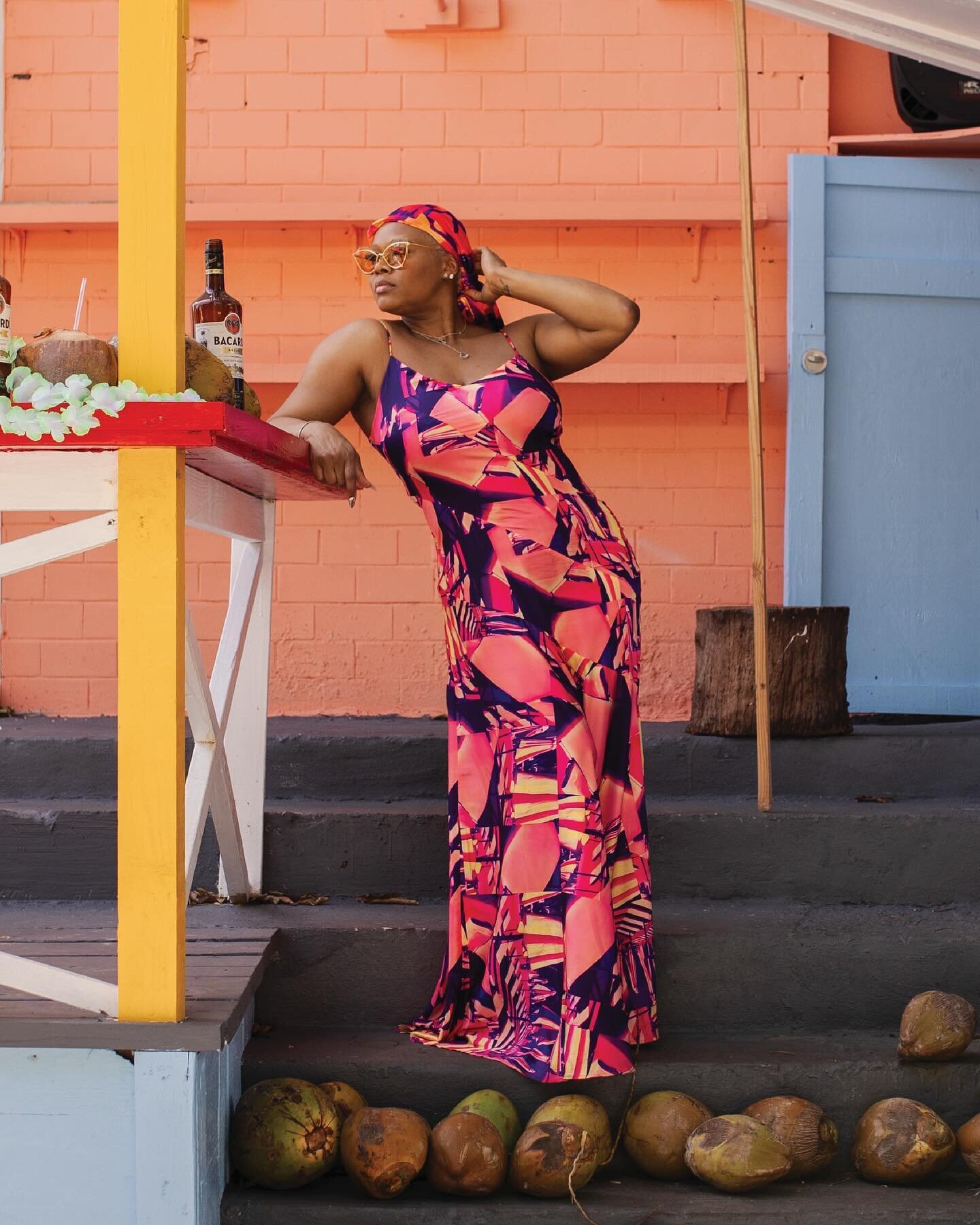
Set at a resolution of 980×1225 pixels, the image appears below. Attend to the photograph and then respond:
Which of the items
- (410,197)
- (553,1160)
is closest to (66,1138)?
(553,1160)

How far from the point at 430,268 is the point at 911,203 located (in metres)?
2.59

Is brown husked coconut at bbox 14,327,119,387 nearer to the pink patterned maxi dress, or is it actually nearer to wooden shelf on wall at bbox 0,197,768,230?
the pink patterned maxi dress

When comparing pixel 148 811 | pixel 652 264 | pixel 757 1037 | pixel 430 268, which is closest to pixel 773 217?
pixel 652 264

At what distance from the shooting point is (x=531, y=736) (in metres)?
2.77

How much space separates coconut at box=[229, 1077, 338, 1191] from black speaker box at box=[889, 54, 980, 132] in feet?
12.8

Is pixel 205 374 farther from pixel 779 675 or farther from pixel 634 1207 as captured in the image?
pixel 779 675

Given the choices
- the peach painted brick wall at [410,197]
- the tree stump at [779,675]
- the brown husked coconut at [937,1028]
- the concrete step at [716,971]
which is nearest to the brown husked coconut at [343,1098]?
the concrete step at [716,971]

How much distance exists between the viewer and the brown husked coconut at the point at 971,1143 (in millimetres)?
2494

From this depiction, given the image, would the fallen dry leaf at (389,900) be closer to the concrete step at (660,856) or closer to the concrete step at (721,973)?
the concrete step at (660,856)

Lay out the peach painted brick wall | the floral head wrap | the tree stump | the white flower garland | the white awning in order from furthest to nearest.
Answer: the peach painted brick wall → the tree stump → the white awning → the floral head wrap → the white flower garland

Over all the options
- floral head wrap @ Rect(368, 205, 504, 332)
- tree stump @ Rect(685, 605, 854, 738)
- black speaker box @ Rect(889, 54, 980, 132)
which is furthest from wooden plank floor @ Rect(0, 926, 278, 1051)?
black speaker box @ Rect(889, 54, 980, 132)

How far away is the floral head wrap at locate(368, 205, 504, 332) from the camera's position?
2.87m

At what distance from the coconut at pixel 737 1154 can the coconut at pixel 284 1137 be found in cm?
66

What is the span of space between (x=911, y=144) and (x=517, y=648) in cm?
299
